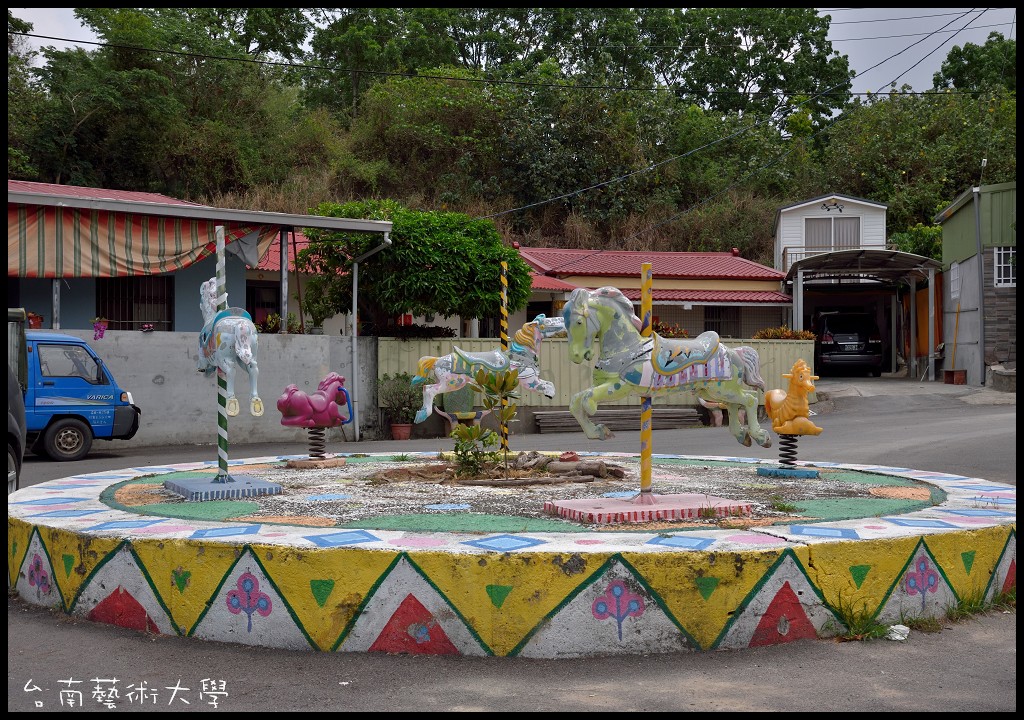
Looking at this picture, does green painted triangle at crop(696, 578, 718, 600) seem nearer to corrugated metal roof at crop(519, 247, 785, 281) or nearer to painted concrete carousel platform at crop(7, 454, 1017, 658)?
painted concrete carousel platform at crop(7, 454, 1017, 658)

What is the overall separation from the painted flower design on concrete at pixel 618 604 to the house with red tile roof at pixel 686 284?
75.1 feet

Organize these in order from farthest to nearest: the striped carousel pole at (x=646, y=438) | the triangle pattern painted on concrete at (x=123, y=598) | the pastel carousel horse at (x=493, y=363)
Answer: the pastel carousel horse at (x=493, y=363)
the striped carousel pole at (x=646, y=438)
the triangle pattern painted on concrete at (x=123, y=598)

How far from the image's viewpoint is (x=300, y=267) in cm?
2039

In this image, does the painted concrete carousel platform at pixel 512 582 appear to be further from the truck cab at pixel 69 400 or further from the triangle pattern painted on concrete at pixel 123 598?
the truck cab at pixel 69 400

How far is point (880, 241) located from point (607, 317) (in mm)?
26929

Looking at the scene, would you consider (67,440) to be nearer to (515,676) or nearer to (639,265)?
(515,676)

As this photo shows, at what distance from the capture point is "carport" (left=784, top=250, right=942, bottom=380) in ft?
86.3

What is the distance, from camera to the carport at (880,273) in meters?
26.3

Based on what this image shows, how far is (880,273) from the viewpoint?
28.5 meters

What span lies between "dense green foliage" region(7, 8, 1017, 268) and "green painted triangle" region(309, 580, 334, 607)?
27.3 meters

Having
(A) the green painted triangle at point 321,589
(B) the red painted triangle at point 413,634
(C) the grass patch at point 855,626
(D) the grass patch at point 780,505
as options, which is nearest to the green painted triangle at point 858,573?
(C) the grass patch at point 855,626

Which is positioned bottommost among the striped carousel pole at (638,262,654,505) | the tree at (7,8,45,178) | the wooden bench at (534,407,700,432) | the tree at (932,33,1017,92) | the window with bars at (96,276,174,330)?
the wooden bench at (534,407,700,432)

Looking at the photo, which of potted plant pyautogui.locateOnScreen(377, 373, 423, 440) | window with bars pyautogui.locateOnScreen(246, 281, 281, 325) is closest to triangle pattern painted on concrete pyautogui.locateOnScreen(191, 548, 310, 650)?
potted plant pyautogui.locateOnScreen(377, 373, 423, 440)

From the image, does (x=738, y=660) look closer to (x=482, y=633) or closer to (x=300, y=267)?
(x=482, y=633)
